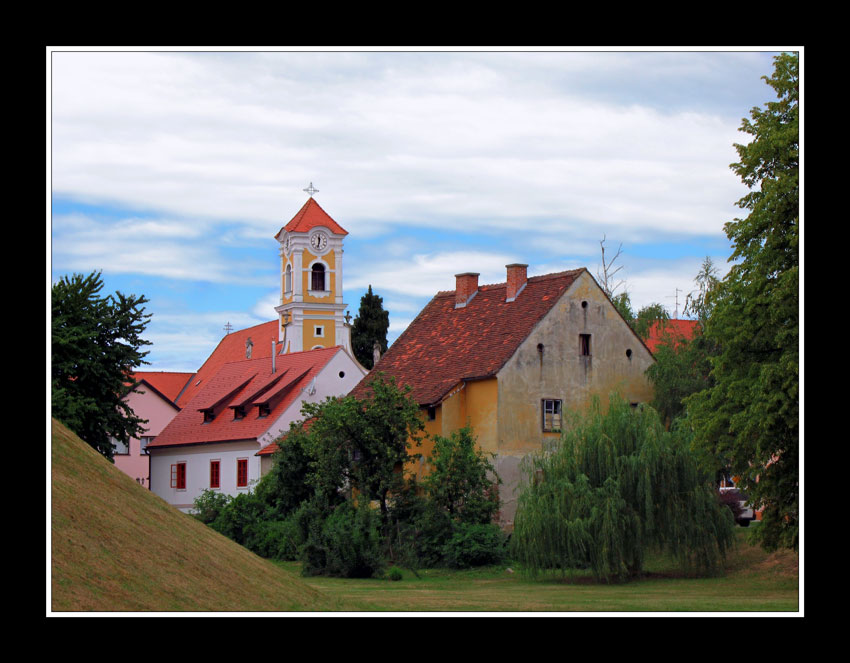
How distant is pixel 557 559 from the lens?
34.4m

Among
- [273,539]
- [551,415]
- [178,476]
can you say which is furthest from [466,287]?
[178,476]

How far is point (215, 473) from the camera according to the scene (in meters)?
61.8

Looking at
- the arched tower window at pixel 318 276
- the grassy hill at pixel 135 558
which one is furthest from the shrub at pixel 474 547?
the arched tower window at pixel 318 276

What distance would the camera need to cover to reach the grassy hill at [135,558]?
19406 millimetres

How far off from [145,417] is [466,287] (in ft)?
99.4

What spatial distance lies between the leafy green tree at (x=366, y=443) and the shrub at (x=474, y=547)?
2.92 meters

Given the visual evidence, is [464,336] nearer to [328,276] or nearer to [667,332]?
[667,332]

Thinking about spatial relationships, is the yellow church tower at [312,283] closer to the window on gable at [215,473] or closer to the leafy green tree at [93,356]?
the window on gable at [215,473]

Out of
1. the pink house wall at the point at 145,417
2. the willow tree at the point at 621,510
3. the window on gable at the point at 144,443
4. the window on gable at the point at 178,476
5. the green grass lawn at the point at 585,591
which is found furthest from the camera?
the pink house wall at the point at 145,417

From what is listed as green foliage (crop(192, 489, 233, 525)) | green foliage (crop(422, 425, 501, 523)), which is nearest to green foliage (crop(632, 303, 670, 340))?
green foliage (crop(422, 425, 501, 523))

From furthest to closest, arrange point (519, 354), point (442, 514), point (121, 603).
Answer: point (519, 354) < point (442, 514) < point (121, 603)
